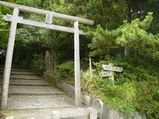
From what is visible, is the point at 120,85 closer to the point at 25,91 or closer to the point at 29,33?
the point at 25,91

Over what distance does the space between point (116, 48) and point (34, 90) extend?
3.82m

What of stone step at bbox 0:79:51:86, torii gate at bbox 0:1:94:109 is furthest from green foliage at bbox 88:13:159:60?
stone step at bbox 0:79:51:86

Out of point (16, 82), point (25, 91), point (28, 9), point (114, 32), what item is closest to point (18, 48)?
point (16, 82)

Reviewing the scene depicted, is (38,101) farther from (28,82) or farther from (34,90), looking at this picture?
(28,82)

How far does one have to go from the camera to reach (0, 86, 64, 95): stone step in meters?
9.74

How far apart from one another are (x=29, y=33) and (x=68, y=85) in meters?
4.34

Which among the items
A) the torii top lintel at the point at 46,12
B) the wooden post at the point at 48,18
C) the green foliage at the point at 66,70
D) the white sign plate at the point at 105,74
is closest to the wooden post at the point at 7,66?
the torii top lintel at the point at 46,12

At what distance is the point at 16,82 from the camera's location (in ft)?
36.7

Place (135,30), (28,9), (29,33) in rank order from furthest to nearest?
(29,33), (28,9), (135,30)

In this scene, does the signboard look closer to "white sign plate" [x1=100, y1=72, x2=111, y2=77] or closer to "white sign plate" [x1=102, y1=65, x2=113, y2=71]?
"white sign plate" [x1=102, y1=65, x2=113, y2=71]

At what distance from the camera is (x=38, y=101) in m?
9.11

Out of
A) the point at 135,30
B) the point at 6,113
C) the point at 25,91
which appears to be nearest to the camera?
the point at 6,113

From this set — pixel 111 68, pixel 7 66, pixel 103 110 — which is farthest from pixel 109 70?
pixel 7 66

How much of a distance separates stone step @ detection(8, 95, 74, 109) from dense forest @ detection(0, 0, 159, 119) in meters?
0.90
